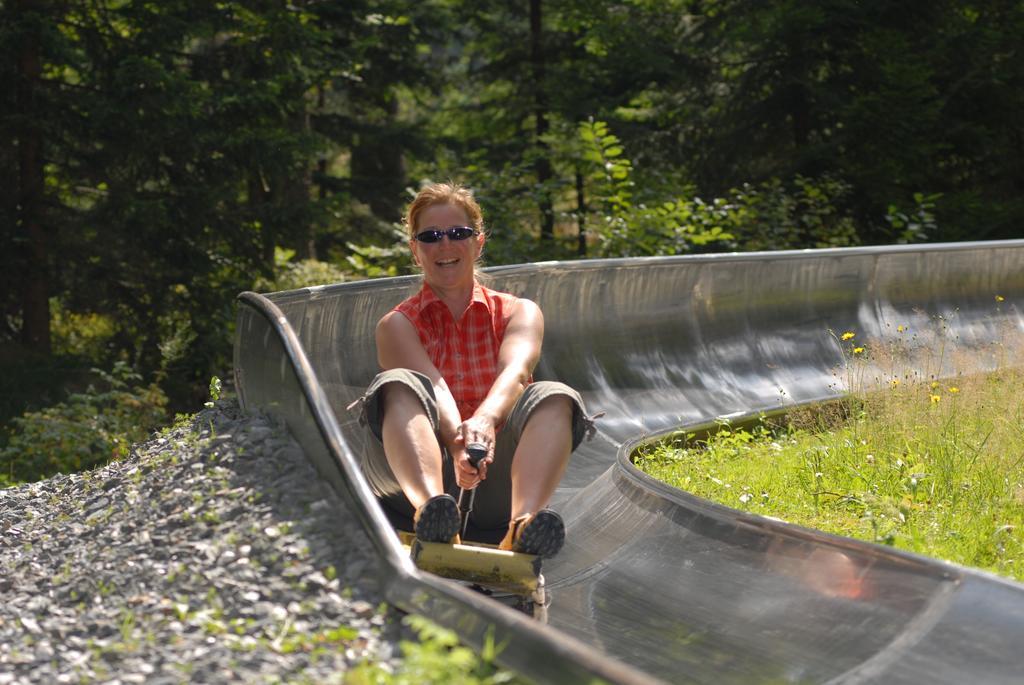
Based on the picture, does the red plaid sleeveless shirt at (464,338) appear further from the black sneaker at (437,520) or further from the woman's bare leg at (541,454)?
the black sneaker at (437,520)

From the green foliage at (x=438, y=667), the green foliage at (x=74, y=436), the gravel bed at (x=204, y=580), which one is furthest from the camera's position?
the green foliage at (x=74, y=436)

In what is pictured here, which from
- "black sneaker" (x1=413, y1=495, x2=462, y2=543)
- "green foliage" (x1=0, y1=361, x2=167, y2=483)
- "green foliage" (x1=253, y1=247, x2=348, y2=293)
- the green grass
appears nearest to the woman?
"black sneaker" (x1=413, y1=495, x2=462, y2=543)

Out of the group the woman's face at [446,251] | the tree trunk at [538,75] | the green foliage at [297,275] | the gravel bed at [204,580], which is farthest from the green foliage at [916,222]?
the gravel bed at [204,580]

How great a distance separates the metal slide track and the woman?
0.75 feet

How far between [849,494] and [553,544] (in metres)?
Answer: 2.02

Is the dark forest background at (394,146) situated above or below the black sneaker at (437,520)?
above

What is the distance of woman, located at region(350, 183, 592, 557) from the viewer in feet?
13.6

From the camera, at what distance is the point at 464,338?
5.02 meters

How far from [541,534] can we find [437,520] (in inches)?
13.5

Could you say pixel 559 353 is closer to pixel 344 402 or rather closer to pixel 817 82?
pixel 344 402

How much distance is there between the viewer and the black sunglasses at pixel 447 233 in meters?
4.91

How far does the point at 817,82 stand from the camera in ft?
60.7

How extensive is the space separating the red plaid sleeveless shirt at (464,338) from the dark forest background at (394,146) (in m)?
5.06

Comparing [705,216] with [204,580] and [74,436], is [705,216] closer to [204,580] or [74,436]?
[74,436]
